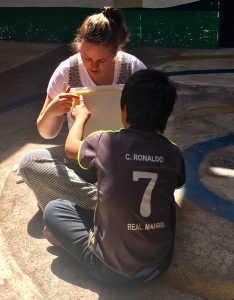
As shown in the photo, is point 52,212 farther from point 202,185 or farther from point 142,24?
point 142,24

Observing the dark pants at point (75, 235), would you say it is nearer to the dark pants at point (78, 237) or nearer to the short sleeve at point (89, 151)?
the dark pants at point (78, 237)

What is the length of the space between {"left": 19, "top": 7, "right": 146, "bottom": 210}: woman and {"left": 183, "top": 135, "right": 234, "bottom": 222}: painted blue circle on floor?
2.61ft

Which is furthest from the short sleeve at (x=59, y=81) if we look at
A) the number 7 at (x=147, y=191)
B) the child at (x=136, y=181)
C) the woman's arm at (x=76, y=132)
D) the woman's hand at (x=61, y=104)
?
the number 7 at (x=147, y=191)

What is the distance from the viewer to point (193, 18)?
7.82 metres

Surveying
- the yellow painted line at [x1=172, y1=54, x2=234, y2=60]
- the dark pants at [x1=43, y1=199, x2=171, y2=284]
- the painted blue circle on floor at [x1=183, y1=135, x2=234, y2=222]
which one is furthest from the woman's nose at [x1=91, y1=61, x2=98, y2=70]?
the yellow painted line at [x1=172, y1=54, x2=234, y2=60]

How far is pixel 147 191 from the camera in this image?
7.63 feet

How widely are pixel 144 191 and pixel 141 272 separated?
441mm

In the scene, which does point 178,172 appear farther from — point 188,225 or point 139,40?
point 139,40

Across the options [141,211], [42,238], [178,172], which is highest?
[178,172]

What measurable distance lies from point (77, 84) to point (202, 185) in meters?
1.20

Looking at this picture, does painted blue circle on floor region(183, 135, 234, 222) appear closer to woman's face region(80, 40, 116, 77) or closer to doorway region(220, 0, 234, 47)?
woman's face region(80, 40, 116, 77)

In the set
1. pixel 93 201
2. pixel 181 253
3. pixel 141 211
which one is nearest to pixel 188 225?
pixel 181 253

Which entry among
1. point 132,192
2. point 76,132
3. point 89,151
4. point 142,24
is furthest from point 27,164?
point 142,24

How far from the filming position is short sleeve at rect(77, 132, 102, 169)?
7.87 ft
